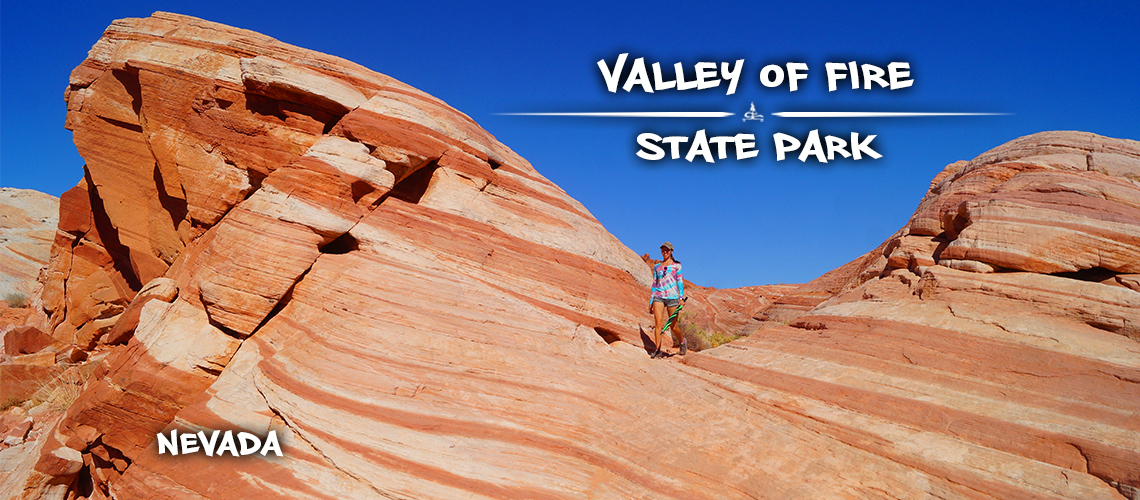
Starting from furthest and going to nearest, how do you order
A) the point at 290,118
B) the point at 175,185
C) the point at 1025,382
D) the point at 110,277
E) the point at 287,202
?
the point at 110,277, the point at 175,185, the point at 290,118, the point at 287,202, the point at 1025,382

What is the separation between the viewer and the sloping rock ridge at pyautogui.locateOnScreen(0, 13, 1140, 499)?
22.8 ft

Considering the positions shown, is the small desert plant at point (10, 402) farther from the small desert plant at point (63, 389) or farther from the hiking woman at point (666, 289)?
the hiking woman at point (666, 289)

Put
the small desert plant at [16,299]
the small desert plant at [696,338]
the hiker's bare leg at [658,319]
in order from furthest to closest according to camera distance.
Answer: the small desert plant at [16,299], the small desert plant at [696,338], the hiker's bare leg at [658,319]

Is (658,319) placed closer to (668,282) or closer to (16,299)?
(668,282)

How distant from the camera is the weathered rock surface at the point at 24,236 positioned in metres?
31.5

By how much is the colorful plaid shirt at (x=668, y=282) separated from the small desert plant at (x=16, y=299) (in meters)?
30.9

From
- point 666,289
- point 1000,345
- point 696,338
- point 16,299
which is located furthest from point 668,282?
point 16,299

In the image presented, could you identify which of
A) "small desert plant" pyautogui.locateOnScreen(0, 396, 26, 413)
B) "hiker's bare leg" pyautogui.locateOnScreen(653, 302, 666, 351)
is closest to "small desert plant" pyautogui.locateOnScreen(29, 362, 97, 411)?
"small desert plant" pyautogui.locateOnScreen(0, 396, 26, 413)

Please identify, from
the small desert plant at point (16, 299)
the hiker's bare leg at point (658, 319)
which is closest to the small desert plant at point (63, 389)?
the hiker's bare leg at point (658, 319)

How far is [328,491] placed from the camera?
6645 millimetres

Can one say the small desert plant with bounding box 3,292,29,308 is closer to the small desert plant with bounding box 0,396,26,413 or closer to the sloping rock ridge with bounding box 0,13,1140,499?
the small desert plant with bounding box 0,396,26,413

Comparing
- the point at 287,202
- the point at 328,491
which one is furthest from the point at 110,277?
the point at 328,491

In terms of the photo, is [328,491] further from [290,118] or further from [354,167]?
[290,118]

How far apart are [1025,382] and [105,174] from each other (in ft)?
65.0
